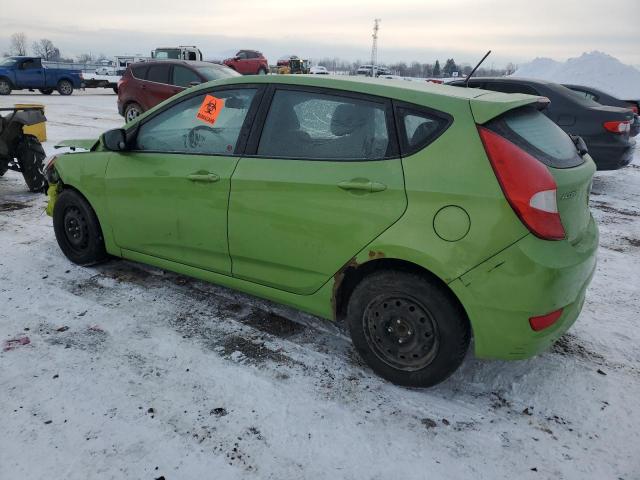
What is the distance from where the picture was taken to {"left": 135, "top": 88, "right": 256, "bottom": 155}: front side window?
10.5 ft

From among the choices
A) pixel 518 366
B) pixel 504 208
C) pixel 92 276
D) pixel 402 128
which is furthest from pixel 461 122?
pixel 92 276

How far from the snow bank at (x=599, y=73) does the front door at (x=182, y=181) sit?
2896 centimetres

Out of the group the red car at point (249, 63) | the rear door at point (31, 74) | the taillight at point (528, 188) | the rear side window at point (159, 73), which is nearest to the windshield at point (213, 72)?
the rear side window at point (159, 73)

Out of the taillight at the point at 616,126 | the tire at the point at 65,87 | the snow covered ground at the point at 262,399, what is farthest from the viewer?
the tire at the point at 65,87

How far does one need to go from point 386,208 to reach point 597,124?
6.22 meters

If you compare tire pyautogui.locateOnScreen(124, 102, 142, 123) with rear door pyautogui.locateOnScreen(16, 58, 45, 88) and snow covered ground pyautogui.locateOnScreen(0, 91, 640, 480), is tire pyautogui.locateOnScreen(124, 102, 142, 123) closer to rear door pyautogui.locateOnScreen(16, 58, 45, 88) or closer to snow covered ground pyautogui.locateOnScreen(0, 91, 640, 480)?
snow covered ground pyautogui.locateOnScreen(0, 91, 640, 480)

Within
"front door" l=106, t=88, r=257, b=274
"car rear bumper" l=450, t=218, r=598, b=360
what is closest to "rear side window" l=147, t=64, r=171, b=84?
"front door" l=106, t=88, r=257, b=274

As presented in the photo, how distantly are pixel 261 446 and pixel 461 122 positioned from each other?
6.16 feet

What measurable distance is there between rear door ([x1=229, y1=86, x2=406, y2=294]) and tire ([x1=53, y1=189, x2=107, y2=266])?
1551 mm

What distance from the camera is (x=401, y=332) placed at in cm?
269

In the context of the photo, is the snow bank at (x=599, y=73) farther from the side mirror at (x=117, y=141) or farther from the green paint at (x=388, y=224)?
the side mirror at (x=117, y=141)

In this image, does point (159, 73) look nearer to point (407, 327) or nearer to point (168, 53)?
point (407, 327)

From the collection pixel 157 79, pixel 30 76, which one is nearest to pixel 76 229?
pixel 157 79

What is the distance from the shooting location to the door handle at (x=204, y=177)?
10.3 ft
